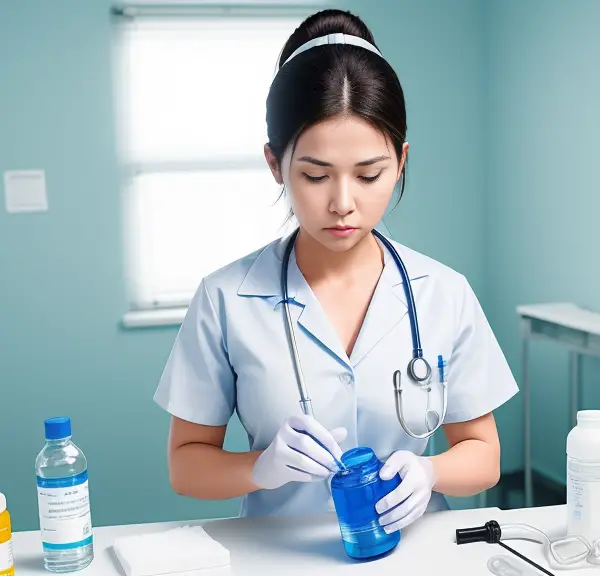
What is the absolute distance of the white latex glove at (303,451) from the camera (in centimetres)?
110

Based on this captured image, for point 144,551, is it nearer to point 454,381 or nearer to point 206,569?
point 206,569

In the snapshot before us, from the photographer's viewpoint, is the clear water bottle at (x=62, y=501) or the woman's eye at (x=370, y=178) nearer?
the clear water bottle at (x=62, y=501)

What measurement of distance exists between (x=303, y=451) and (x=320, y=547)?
15 centimetres

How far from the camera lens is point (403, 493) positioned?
1067 millimetres

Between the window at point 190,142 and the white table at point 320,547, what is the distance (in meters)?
2.06

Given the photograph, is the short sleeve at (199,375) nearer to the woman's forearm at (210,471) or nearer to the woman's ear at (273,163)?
the woman's forearm at (210,471)

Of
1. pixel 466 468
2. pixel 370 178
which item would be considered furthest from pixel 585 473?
pixel 370 178

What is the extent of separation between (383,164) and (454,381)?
1.27ft

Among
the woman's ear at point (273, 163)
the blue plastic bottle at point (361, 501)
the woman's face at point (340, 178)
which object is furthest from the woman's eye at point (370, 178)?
the blue plastic bottle at point (361, 501)

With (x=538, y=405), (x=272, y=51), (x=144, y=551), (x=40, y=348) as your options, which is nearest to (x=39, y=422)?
(x=40, y=348)

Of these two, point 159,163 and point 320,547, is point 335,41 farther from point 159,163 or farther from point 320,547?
point 159,163

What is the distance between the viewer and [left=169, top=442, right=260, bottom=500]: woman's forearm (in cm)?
124

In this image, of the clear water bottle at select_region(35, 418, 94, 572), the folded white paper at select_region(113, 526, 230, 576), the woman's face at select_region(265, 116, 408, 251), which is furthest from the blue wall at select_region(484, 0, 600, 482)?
the clear water bottle at select_region(35, 418, 94, 572)

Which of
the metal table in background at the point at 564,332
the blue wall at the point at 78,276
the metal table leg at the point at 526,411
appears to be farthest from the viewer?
the blue wall at the point at 78,276
